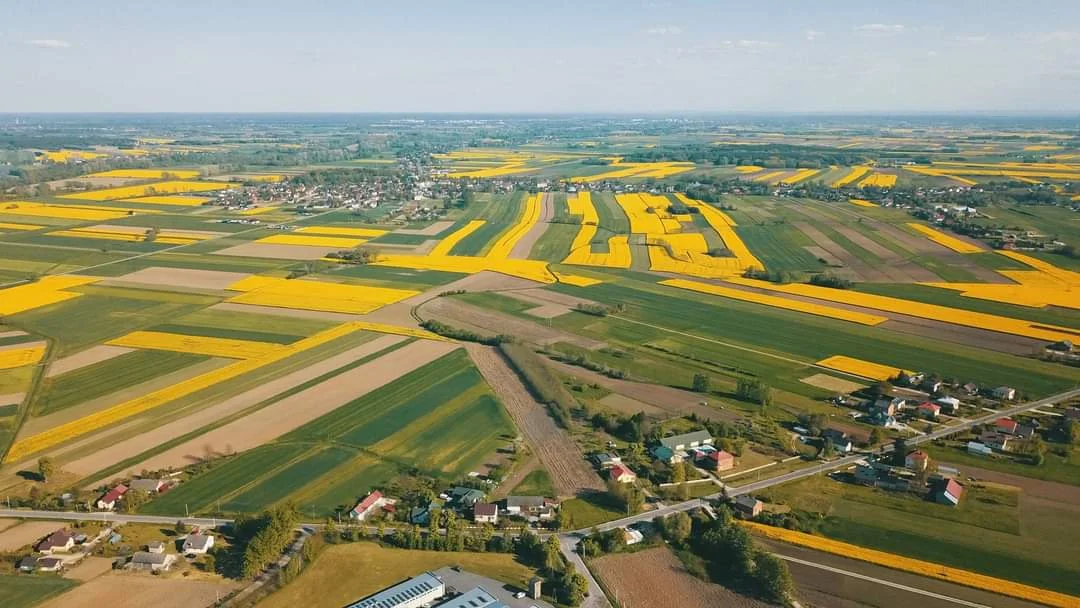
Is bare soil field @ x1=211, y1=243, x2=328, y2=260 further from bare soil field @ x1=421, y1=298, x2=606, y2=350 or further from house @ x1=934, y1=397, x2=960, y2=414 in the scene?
house @ x1=934, y1=397, x2=960, y2=414

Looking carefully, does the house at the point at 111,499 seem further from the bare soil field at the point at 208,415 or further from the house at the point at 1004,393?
the house at the point at 1004,393

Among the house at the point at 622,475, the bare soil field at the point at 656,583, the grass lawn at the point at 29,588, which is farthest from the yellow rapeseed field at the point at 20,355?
the bare soil field at the point at 656,583

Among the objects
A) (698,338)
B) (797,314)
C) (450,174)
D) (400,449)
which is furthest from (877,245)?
(450,174)

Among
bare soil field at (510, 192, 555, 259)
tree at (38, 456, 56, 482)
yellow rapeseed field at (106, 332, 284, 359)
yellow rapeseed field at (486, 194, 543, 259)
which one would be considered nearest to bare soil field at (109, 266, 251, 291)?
yellow rapeseed field at (106, 332, 284, 359)

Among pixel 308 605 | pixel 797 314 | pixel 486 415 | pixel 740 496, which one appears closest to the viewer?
pixel 308 605

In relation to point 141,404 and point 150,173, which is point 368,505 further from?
point 150,173

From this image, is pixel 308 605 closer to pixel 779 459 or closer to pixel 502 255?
pixel 779 459
